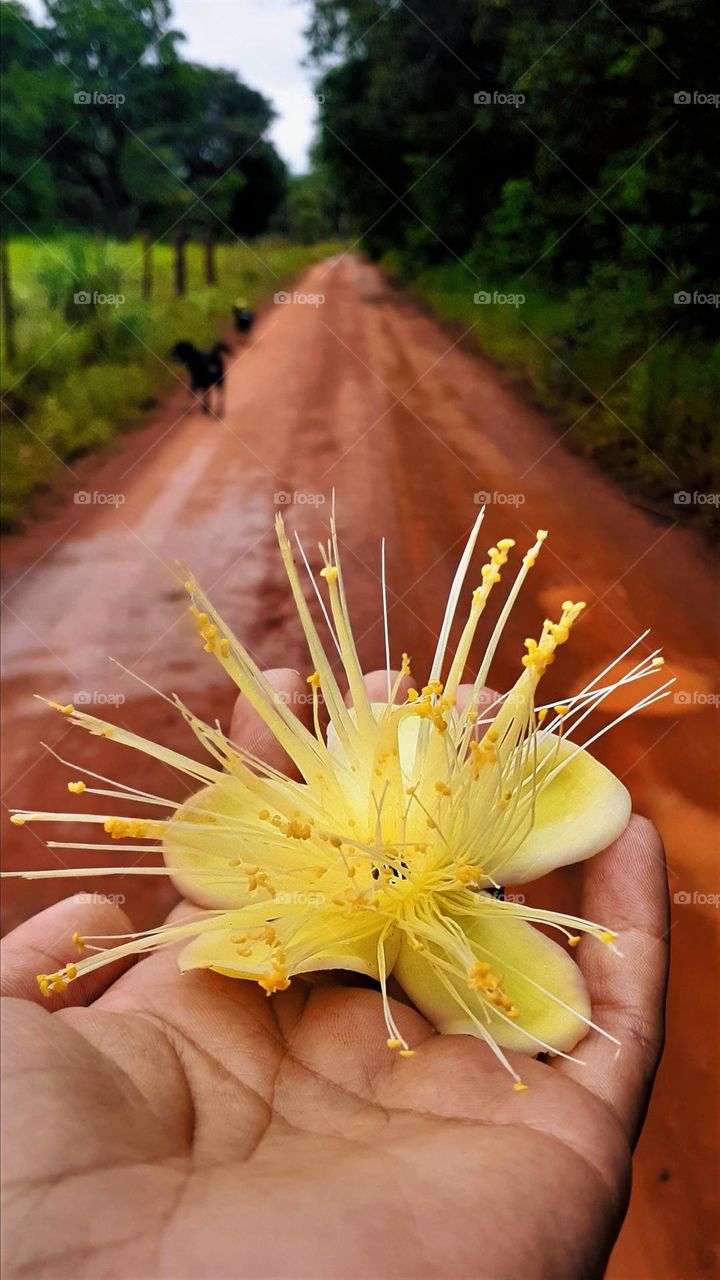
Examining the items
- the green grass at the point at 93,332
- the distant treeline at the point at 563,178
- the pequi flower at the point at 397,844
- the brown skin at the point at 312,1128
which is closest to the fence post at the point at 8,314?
the green grass at the point at 93,332

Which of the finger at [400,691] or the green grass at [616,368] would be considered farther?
the green grass at [616,368]

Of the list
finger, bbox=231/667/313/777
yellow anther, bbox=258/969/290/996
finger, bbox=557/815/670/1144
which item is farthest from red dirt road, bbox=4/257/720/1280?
yellow anther, bbox=258/969/290/996

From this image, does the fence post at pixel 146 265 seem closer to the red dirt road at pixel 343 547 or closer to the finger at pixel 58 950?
the red dirt road at pixel 343 547

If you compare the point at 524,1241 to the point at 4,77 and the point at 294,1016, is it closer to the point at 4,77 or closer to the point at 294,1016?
the point at 294,1016

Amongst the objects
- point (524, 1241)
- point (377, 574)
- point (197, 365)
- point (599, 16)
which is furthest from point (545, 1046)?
point (599, 16)

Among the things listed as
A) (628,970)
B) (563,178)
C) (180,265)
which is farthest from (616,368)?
(628,970)

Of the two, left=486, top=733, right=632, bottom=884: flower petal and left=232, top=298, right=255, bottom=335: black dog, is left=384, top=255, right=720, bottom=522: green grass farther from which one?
left=486, top=733, right=632, bottom=884: flower petal
